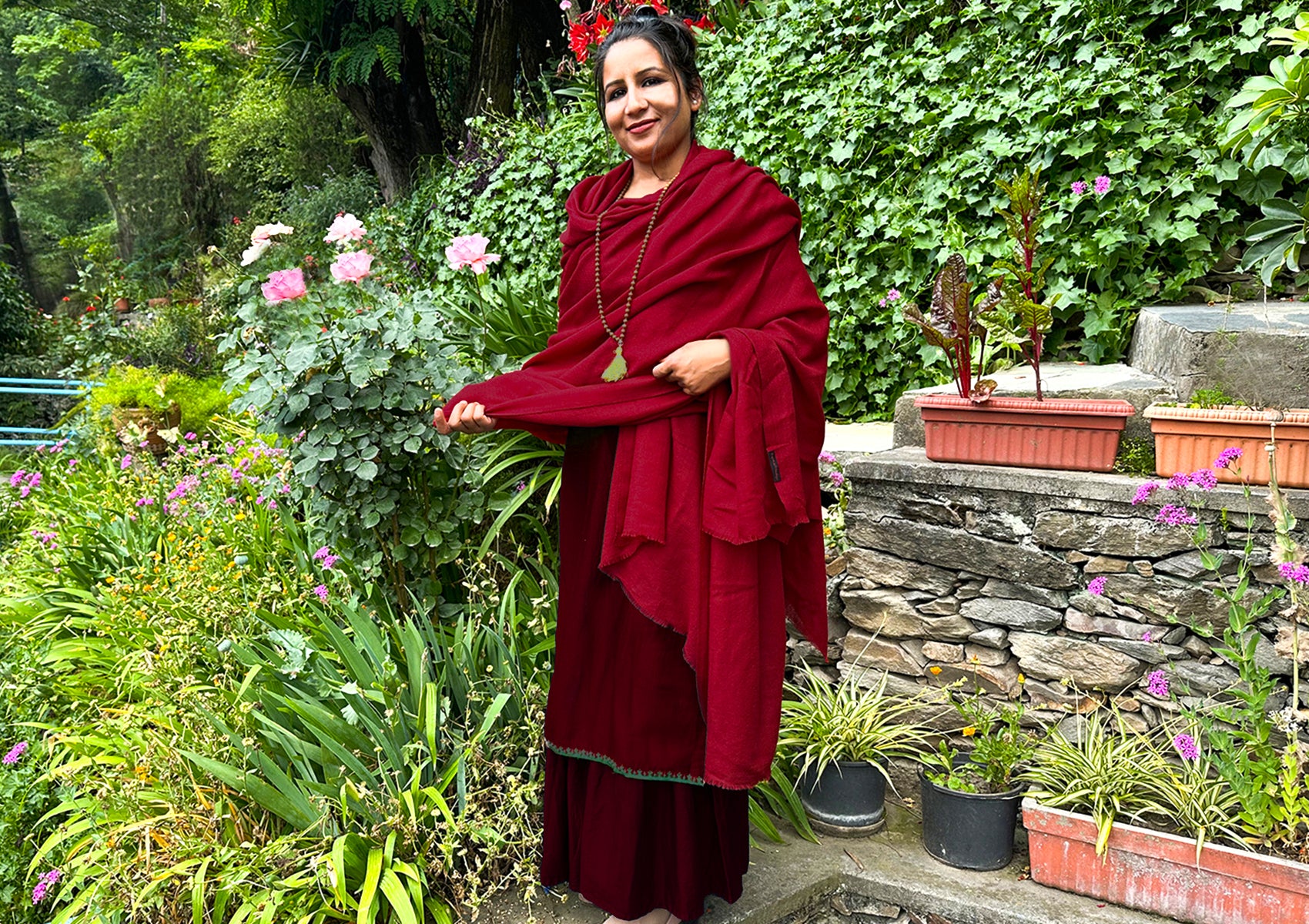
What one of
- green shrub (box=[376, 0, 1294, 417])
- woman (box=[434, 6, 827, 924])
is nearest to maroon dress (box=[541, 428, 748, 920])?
woman (box=[434, 6, 827, 924])

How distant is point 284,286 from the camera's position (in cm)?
246

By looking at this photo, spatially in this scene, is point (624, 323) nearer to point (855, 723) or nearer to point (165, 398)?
point (855, 723)

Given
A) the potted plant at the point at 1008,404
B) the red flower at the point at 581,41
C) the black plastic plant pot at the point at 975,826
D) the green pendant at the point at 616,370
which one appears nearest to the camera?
the green pendant at the point at 616,370

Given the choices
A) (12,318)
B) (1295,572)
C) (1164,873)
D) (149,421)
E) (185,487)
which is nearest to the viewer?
(1295,572)

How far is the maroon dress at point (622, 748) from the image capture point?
6.02 feet

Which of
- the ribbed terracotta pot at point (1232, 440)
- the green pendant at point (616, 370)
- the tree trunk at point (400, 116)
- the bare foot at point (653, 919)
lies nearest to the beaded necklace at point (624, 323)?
the green pendant at point (616, 370)

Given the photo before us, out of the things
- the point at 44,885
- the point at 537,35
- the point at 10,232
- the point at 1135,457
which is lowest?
the point at 44,885

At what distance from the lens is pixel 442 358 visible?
2760mm

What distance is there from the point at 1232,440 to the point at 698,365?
1.48m

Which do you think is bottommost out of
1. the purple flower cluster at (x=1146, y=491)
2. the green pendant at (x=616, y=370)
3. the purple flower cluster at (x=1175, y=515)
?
the purple flower cluster at (x=1175, y=515)

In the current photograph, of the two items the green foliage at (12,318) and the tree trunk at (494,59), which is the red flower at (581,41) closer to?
the tree trunk at (494,59)

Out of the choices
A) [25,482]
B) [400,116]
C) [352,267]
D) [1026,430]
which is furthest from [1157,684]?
[400,116]

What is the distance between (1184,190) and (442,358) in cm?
256

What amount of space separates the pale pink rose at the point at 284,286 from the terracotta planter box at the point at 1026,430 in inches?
72.7
